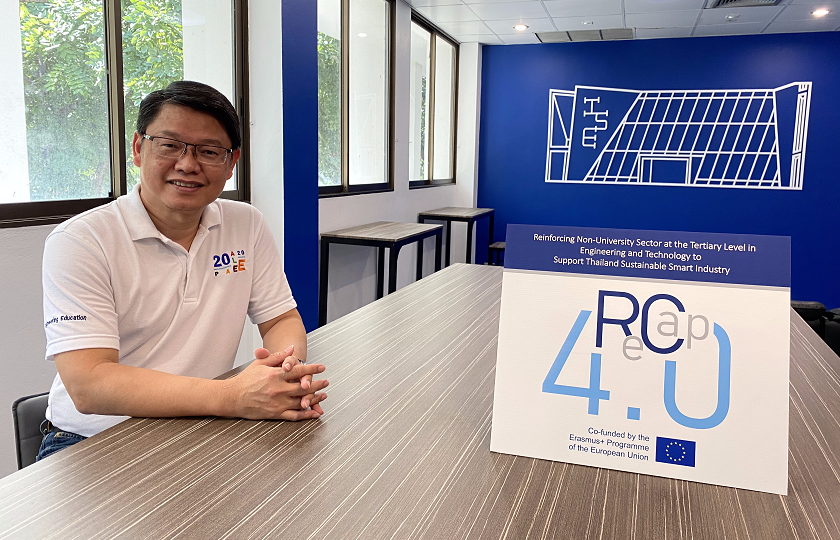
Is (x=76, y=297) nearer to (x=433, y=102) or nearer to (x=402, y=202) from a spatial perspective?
(x=402, y=202)

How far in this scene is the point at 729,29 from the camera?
5.70 metres

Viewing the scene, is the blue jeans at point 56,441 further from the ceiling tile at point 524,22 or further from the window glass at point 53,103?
the ceiling tile at point 524,22

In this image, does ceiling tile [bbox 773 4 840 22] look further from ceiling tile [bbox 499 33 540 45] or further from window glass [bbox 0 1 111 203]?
window glass [bbox 0 1 111 203]

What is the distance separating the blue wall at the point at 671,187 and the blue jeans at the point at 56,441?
221 inches

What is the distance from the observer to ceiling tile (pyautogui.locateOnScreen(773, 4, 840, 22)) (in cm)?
482

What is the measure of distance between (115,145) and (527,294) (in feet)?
7.53

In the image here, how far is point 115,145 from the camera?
263cm

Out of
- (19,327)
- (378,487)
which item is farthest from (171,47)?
(378,487)

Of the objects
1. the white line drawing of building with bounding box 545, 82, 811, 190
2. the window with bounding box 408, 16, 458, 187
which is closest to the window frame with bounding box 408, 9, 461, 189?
the window with bounding box 408, 16, 458, 187

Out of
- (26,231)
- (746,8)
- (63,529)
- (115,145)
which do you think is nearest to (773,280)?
(63,529)

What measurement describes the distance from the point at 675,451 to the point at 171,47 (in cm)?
291

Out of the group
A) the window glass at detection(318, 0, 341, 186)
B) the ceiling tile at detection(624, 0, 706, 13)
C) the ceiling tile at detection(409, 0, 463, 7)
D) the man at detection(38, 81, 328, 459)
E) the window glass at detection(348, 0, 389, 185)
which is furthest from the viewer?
the ceiling tile at detection(409, 0, 463, 7)

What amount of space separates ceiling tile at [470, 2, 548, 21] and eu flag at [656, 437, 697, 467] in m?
4.67

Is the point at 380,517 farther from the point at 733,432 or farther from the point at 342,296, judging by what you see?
the point at 342,296
